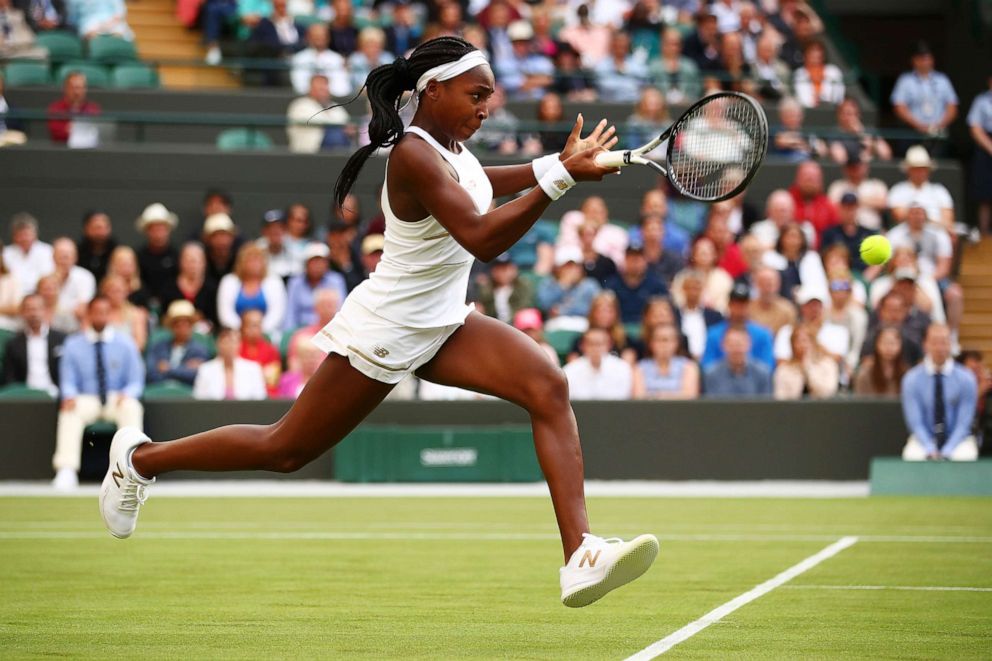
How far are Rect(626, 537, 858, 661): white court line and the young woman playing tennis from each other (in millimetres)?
298

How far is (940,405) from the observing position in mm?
12656

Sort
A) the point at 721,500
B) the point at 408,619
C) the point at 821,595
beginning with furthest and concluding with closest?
the point at 721,500
the point at 821,595
the point at 408,619

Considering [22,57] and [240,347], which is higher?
[22,57]

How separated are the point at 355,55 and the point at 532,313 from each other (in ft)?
16.3

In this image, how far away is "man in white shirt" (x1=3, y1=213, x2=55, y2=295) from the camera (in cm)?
1438

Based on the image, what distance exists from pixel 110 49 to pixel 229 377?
5561 millimetres

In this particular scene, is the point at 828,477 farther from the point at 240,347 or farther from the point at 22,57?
the point at 22,57

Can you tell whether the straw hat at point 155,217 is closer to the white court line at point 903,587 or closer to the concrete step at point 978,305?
the concrete step at point 978,305

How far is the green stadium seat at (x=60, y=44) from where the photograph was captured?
17062 mm

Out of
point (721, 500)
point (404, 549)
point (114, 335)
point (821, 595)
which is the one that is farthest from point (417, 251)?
point (114, 335)

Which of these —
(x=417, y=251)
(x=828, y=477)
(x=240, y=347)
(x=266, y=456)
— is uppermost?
(x=417, y=251)

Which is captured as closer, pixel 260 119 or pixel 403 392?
pixel 403 392

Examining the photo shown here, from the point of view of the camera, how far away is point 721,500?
11602 mm

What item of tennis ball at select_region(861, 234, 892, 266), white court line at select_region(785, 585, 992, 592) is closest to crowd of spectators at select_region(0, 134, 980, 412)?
tennis ball at select_region(861, 234, 892, 266)
